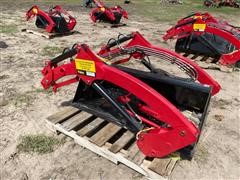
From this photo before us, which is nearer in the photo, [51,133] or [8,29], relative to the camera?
[51,133]

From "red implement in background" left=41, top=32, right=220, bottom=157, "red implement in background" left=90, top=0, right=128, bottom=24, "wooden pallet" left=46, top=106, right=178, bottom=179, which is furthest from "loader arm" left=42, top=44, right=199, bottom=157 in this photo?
"red implement in background" left=90, top=0, right=128, bottom=24

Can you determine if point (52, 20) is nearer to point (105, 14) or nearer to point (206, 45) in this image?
point (105, 14)

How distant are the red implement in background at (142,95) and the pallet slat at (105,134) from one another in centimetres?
10

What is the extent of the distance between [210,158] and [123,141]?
1157mm

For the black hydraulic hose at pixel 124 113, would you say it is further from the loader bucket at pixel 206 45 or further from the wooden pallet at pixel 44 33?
the wooden pallet at pixel 44 33

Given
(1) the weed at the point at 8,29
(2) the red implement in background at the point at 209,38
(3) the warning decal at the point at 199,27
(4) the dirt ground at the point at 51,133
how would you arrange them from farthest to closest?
(1) the weed at the point at 8,29 → (3) the warning decal at the point at 199,27 → (2) the red implement in background at the point at 209,38 → (4) the dirt ground at the point at 51,133

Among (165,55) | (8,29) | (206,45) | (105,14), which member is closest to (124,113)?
(165,55)

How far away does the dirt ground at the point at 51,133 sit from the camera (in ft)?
10.9

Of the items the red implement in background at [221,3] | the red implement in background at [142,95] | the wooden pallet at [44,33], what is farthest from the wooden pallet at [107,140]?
the red implement in background at [221,3]

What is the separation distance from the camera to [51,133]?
400 centimetres

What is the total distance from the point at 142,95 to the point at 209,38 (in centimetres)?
490

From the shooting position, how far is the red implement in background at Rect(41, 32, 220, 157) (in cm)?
297

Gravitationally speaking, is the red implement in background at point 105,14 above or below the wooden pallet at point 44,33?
above

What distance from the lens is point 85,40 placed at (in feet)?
29.8
